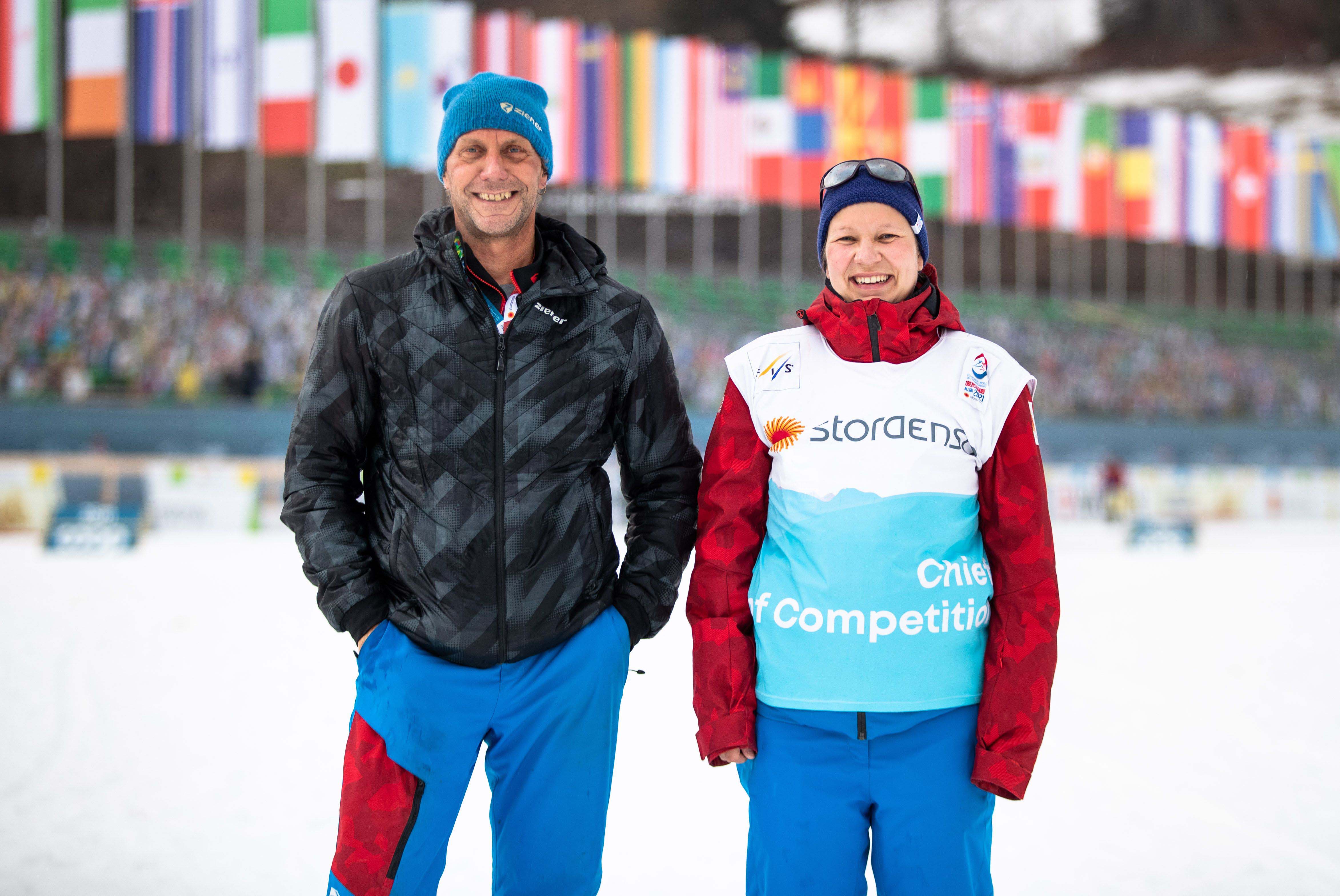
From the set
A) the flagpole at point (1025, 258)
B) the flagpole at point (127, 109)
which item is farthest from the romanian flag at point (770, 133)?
the flagpole at point (127, 109)

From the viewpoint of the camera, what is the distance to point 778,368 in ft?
7.02

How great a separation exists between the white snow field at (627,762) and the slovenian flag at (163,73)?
1095cm

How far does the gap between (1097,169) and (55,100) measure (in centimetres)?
2161

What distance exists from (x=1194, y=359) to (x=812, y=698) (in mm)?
27340

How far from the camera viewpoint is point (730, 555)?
2064 millimetres

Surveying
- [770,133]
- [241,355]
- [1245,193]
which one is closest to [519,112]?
[241,355]

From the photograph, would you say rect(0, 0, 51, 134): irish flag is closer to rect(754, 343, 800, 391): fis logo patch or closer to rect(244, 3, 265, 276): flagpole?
rect(244, 3, 265, 276): flagpole

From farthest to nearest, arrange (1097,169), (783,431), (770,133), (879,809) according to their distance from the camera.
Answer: (1097,169)
(770,133)
(783,431)
(879,809)

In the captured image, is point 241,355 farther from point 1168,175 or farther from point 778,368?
point 1168,175

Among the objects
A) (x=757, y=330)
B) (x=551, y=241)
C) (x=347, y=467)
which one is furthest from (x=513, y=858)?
(x=757, y=330)

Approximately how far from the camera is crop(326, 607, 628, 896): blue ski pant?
→ 207 cm

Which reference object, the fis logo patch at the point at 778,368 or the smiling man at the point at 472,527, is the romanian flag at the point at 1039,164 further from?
the smiling man at the point at 472,527

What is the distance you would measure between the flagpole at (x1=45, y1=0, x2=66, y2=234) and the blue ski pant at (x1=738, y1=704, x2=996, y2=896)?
18917 mm

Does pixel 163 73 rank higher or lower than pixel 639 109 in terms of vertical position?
lower
